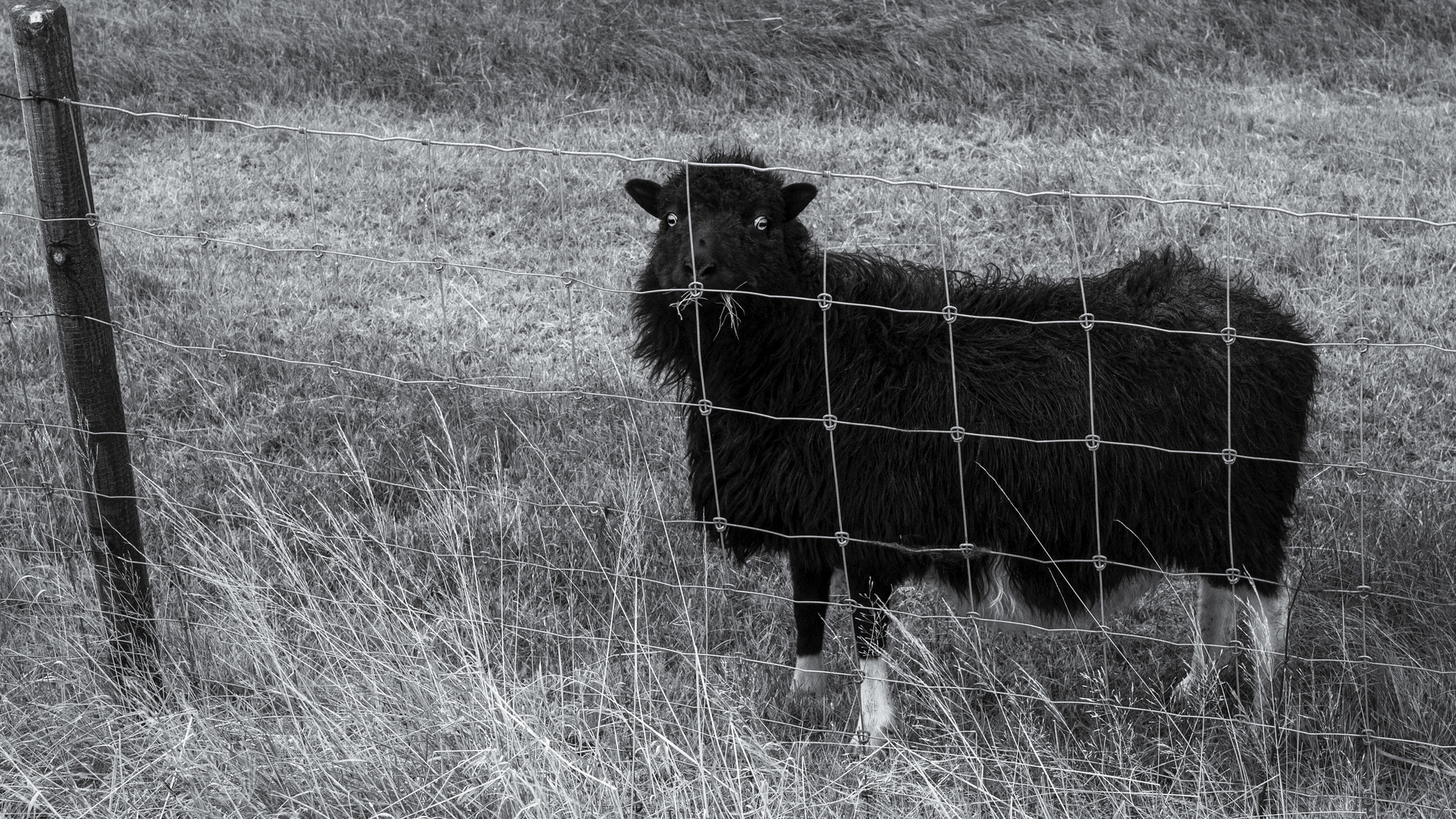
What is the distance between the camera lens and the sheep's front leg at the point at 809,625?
14.8 ft

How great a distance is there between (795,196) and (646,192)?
0.56 m

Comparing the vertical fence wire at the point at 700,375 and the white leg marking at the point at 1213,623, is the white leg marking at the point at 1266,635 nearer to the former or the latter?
the white leg marking at the point at 1213,623

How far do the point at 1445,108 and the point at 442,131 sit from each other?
26.6ft

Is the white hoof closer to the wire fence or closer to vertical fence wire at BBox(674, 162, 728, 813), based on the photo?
the wire fence

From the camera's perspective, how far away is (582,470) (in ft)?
19.8

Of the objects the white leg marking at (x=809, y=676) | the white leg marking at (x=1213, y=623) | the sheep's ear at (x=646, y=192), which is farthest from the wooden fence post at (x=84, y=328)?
the white leg marking at (x=1213, y=623)

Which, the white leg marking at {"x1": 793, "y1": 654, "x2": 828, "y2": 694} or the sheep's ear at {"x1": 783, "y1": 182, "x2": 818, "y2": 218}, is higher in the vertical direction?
the sheep's ear at {"x1": 783, "y1": 182, "x2": 818, "y2": 218}

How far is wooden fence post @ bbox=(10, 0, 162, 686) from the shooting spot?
393 cm

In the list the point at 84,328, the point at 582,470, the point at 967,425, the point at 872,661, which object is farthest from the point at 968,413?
the point at 84,328

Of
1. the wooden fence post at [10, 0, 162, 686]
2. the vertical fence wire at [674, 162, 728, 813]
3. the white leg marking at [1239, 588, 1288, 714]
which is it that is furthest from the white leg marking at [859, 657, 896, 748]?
the wooden fence post at [10, 0, 162, 686]

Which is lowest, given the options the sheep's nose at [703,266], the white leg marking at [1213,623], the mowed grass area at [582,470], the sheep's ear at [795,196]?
the white leg marking at [1213,623]

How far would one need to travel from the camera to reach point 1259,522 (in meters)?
4.41

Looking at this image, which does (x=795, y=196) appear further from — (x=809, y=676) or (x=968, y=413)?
(x=809, y=676)

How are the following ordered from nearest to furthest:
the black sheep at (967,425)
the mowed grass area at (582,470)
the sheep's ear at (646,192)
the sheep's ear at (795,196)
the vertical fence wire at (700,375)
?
the mowed grass area at (582,470), the vertical fence wire at (700,375), the black sheep at (967,425), the sheep's ear at (795,196), the sheep's ear at (646,192)
